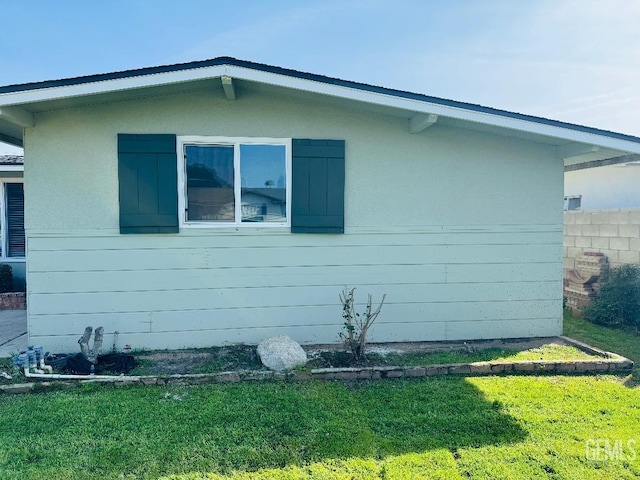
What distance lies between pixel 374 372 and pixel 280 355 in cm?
103

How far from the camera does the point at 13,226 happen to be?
8250mm

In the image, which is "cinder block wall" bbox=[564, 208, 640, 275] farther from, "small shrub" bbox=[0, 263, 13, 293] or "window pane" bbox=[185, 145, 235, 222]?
"small shrub" bbox=[0, 263, 13, 293]

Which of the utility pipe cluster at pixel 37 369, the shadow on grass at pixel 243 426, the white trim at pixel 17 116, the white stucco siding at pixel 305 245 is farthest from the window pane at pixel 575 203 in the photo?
the white trim at pixel 17 116

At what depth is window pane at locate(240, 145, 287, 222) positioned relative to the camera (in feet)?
15.6

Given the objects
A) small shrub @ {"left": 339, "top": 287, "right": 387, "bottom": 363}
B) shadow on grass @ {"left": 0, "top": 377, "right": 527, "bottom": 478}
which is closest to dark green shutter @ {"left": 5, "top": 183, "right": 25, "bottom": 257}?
shadow on grass @ {"left": 0, "top": 377, "right": 527, "bottom": 478}

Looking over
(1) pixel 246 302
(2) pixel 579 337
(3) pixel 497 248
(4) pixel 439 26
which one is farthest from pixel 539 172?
(1) pixel 246 302

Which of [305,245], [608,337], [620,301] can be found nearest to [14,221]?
[305,245]

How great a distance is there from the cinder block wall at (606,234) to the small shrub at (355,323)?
14.9ft

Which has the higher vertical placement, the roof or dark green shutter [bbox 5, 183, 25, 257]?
the roof

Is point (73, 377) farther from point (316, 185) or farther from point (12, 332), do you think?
point (316, 185)

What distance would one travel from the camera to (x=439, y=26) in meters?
7.35

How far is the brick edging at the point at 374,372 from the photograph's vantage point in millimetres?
3775

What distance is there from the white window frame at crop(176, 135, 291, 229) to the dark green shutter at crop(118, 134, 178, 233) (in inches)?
3.7

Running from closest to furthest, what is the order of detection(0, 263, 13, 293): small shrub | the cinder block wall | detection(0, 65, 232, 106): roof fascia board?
detection(0, 65, 232, 106): roof fascia board
the cinder block wall
detection(0, 263, 13, 293): small shrub
